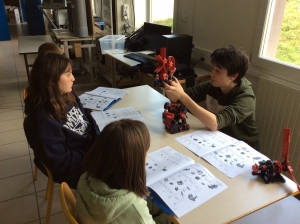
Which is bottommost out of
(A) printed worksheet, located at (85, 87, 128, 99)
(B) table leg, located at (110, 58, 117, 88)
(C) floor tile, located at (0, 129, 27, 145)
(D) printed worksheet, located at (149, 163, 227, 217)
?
(C) floor tile, located at (0, 129, 27, 145)

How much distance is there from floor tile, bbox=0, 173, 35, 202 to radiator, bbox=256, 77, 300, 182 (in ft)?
6.08

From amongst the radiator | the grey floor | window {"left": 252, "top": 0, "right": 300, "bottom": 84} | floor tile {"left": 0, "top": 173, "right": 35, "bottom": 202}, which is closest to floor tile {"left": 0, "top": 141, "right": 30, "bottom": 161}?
the grey floor

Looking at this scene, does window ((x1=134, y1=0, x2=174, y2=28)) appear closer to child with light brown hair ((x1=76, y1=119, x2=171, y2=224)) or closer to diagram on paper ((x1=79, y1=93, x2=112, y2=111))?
diagram on paper ((x1=79, y1=93, x2=112, y2=111))

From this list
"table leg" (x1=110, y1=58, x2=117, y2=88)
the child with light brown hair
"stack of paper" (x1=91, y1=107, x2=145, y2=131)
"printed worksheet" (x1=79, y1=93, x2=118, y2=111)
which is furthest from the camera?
"table leg" (x1=110, y1=58, x2=117, y2=88)

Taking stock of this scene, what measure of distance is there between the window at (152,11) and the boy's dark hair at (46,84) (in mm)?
2714

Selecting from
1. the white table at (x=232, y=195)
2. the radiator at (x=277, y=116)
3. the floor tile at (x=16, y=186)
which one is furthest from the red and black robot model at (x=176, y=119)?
the floor tile at (x=16, y=186)

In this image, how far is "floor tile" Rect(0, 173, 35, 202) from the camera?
196 centimetres

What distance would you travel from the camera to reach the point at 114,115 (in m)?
1.56

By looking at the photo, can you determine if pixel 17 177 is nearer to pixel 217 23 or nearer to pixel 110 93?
pixel 110 93

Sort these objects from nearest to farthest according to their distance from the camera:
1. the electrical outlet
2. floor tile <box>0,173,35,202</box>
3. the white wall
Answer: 1. floor tile <box>0,173,35,202</box>
2. the white wall
3. the electrical outlet

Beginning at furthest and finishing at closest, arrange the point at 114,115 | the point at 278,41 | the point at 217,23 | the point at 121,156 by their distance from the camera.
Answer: the point at 217,23 → the point at 278,41 → the point at 114,115 → the point at 121,156

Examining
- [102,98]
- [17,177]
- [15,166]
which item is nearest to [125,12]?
[102,98]

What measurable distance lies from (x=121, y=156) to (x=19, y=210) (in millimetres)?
1451

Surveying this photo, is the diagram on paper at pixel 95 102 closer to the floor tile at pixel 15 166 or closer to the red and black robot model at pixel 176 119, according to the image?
the red and black robot model at pixel 176 119
